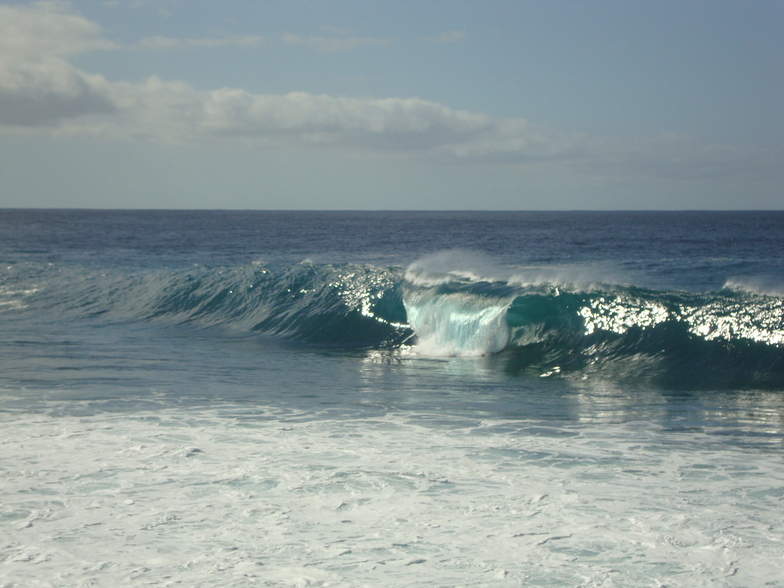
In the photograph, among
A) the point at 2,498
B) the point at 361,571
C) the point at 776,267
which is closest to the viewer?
the point at 361,571

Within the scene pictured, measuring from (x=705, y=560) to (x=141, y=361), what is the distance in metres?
9.18

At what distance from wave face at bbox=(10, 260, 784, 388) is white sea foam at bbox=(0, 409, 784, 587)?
16.0ft

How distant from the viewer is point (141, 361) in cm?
1130

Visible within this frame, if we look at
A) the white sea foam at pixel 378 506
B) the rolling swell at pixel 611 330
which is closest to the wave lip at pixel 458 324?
the rolling swell at pixel 611 330

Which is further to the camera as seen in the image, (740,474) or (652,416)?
(652,416)

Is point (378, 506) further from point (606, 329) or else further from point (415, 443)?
point (606, 329)

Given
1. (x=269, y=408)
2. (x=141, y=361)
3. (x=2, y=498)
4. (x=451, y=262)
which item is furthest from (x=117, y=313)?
(x=2, y=498)

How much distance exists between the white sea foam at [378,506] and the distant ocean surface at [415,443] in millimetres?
20

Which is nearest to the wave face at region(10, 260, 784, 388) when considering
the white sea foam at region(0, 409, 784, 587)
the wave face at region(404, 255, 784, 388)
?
the wave face at region(404, 255, 784, 388)

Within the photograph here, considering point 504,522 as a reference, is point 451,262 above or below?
above

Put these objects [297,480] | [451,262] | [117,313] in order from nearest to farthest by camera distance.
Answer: [297,480], [117,313], [451,262]

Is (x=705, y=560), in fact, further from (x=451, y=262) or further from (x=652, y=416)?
(x=451, y=262)

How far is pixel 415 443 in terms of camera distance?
654 centimetres

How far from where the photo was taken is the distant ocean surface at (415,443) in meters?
4.14
